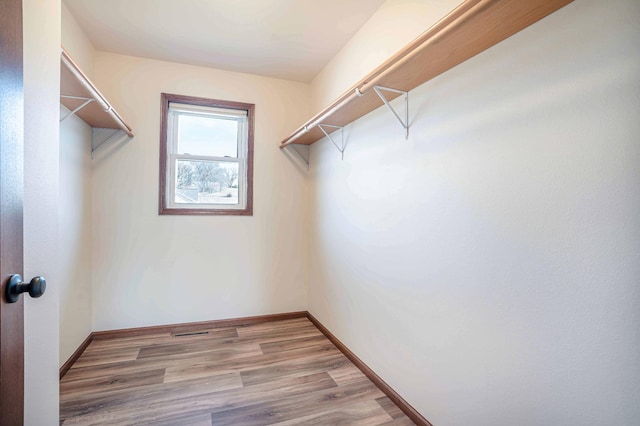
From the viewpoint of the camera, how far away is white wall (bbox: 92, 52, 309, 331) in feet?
9.18

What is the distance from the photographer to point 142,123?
9.46 feet

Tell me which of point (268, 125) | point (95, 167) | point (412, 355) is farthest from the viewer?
point (268, 125)

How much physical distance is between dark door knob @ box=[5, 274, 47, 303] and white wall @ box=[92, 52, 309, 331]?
2270 mm

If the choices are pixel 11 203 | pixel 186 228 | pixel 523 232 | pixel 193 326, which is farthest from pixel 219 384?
pixel 523 232

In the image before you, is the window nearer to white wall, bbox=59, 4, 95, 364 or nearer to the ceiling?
the ceiling

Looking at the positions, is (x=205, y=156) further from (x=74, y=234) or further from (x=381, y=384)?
(x=381, y=384)

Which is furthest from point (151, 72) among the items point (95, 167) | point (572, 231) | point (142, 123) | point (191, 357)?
point (572, 231)

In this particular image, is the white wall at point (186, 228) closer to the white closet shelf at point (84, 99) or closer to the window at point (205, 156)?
the window at point (205, 156)

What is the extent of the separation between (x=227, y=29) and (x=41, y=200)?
1.93 meters

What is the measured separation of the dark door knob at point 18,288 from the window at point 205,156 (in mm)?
2264

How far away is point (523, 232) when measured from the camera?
1.18 metres

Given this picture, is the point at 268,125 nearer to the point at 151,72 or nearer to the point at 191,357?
the point at 151,72

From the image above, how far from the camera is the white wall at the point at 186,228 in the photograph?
280cm

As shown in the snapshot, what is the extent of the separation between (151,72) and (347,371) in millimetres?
3167
